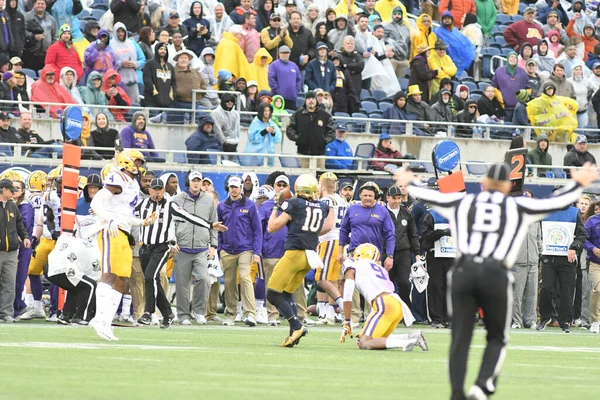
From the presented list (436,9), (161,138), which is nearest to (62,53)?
(161,138)

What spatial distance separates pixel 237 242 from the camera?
20062 millimetres

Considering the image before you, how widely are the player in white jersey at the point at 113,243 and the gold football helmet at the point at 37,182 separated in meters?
5.50

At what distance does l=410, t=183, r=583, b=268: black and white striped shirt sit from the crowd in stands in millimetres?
14077

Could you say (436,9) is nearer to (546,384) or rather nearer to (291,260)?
(291,260)

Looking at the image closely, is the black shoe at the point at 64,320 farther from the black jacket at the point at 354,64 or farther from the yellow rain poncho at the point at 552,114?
the yellow rain poncho at the point at 552,114

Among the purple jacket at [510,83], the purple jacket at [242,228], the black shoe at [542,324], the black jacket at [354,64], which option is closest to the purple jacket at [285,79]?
the black jacket at [354,64]

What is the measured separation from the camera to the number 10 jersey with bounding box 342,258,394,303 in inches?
591

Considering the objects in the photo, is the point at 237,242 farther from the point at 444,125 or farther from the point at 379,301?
the point at 444,125

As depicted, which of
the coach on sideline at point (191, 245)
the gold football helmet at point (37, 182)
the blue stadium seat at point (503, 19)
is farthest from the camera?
the blue stadium seat at point (503, 19)

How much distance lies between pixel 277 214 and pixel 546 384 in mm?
6687

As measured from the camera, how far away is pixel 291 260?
15.8 m

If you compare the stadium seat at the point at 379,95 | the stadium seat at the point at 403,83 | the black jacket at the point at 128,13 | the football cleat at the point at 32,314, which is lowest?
the football cleat at the point at 32,314

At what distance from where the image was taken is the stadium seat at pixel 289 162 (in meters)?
24.8

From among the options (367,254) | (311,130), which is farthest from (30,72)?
(367,254)
